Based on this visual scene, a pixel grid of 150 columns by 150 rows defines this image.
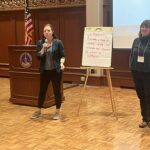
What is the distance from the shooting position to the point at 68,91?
7.74 m

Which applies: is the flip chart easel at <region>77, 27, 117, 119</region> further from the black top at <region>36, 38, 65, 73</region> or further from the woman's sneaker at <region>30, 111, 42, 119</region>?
the woman's sneaker at <region>30, 111, 42, 119</region>

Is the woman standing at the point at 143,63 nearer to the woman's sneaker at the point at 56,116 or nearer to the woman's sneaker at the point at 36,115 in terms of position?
the woman's sneaker at the point at 56,116

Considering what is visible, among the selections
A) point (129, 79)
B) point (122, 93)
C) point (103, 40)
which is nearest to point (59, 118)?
point (103, 40)

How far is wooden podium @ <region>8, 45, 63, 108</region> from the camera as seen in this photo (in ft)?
20.4

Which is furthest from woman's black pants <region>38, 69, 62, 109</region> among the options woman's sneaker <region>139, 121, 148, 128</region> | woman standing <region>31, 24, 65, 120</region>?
woman's sneaker <region>139, 121, 148, 128</region>

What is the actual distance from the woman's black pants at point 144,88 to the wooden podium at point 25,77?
194 centimetres

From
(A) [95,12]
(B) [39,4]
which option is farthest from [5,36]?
(A) [95,12]

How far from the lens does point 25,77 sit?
20.9 ft

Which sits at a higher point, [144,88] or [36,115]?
[144,88]

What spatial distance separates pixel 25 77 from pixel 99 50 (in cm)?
160

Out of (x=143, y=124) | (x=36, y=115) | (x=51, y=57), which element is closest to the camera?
(x=143, y=124)

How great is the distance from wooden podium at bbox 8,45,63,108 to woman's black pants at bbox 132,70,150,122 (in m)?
1.94

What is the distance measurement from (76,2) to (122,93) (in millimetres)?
2521

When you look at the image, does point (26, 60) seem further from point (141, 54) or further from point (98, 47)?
point (141, 54)
